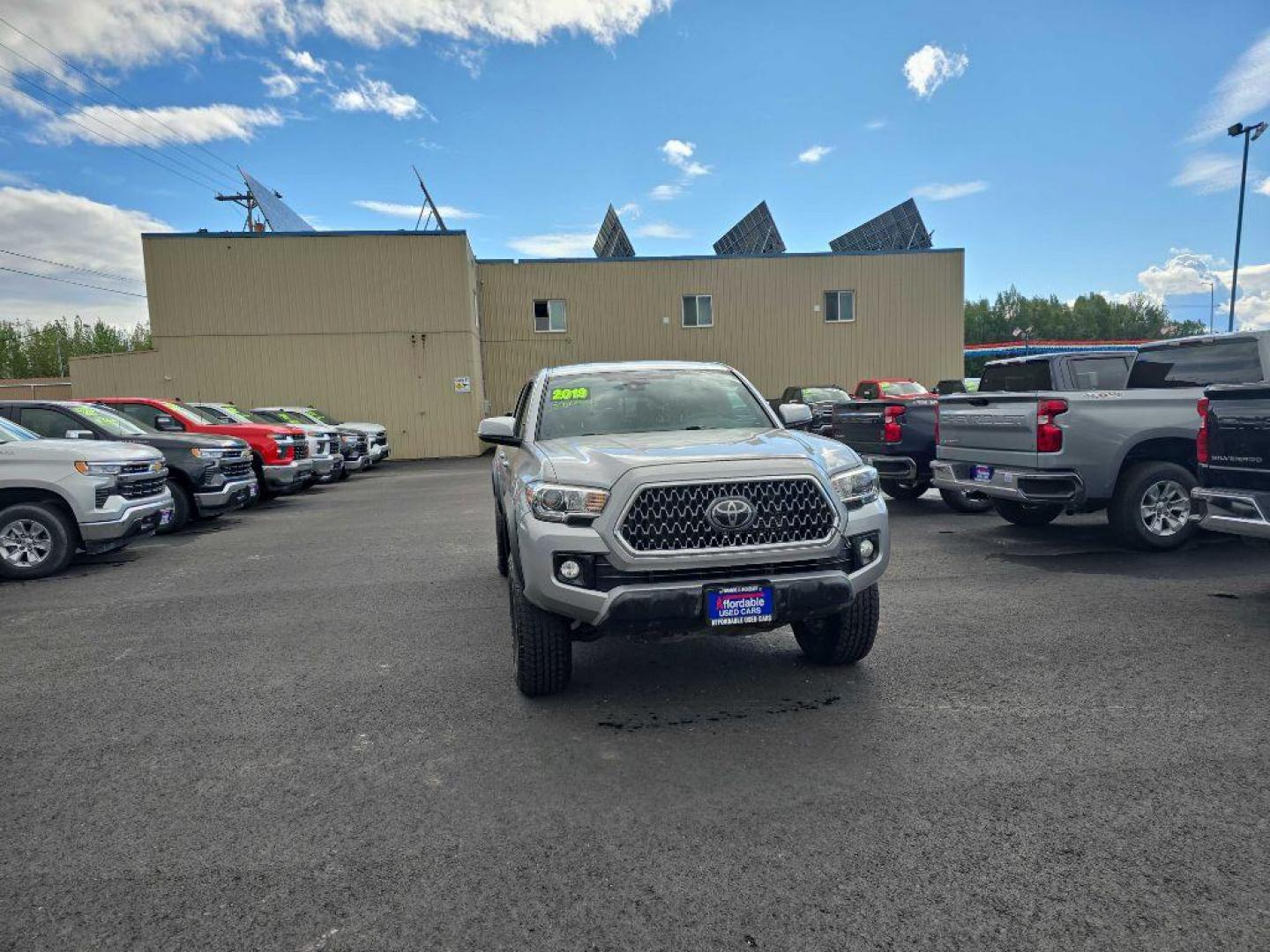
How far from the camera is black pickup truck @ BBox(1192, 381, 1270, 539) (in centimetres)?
527

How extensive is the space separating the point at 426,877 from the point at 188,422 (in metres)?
11.7

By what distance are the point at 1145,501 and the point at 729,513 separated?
5843 mm

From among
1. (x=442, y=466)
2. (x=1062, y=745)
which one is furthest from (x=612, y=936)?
(x=442, y=466)

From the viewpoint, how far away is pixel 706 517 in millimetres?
3721

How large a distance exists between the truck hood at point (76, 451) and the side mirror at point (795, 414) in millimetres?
6992

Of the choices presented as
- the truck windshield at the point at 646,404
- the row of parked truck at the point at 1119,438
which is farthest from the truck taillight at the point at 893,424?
the truck windshield at the point at 646,404

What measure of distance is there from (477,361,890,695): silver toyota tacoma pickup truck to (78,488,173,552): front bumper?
6.03m

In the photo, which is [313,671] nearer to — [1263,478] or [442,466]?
[1263,478]

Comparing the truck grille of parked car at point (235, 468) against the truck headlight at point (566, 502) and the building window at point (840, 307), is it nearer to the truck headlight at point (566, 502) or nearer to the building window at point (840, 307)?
the truck headlight at point (566, 502)

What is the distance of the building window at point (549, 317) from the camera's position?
2955cm

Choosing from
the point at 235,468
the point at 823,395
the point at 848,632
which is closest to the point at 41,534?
the point at 235,468

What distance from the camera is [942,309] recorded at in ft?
100

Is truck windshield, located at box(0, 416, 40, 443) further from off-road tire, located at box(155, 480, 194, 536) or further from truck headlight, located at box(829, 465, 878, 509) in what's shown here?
truck headlight, located at box(829, 465, 878, 509)

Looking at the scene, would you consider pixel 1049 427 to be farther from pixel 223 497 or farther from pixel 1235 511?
pixel 223 497
